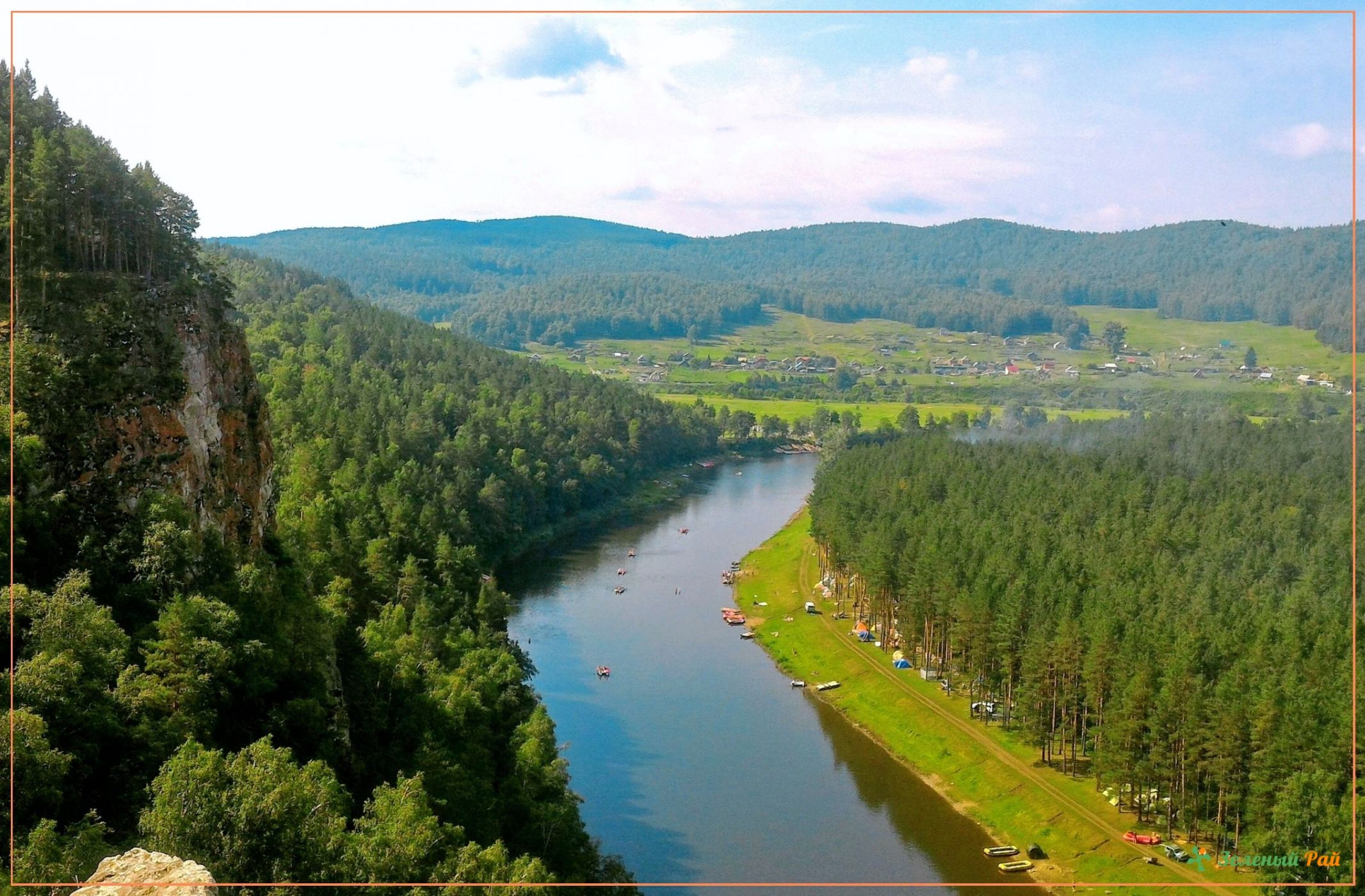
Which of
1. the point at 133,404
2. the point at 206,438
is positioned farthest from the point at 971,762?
the point at 133,404

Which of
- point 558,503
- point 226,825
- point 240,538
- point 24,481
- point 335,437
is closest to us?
point 226,825

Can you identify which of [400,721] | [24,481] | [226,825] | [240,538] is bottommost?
[400,721]

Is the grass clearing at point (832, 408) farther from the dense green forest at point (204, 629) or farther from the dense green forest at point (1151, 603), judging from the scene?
the dense green forest at point (204, 629)

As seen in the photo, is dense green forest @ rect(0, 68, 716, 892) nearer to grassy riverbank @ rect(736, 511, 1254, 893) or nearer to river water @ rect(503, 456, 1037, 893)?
river water @ rect(503, 456, 1037, 893)

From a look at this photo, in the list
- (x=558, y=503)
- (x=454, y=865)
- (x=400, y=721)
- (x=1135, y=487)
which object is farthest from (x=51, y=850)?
(x=558, y=503)

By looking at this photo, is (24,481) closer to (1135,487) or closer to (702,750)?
(702,750)

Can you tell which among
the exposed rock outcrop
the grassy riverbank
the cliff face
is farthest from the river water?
the exposed rock outcrop
